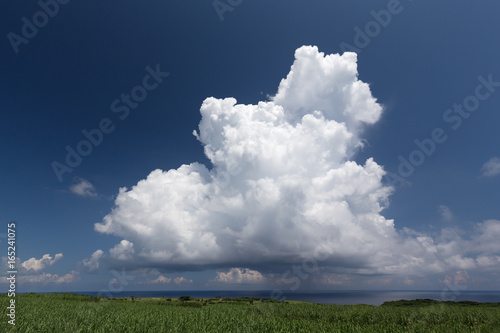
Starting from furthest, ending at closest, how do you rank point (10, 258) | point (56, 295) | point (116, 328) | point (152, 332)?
point (56, 295), point (116, 328), point (152, 332), point (10, 258)

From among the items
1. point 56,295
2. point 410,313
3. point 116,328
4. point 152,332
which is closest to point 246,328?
point 152,332

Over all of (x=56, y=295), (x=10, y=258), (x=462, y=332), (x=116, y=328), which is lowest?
(x=56, y=295)

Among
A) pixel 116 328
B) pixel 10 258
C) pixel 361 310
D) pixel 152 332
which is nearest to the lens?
A: pixel 10 258

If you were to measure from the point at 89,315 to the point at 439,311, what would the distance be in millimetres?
44282

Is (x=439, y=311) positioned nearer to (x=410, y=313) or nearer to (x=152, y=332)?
(x=410, y=313)

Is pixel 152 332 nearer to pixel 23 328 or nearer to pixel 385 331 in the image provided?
pixel 23 328

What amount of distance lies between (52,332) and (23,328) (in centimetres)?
281

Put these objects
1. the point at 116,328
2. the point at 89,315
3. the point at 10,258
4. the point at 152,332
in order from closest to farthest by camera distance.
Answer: the point at 10,258
the point at 152,332
the point at 116,328
the point at 89,315

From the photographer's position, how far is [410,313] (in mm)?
35438

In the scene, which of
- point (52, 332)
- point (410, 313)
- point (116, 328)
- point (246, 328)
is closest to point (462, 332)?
point (410, 313)

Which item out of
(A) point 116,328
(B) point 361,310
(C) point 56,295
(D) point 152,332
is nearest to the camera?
(D) point 152,332

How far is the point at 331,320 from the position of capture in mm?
36406

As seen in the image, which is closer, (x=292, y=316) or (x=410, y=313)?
(x=410, y=313)

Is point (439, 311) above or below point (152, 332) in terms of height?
below
